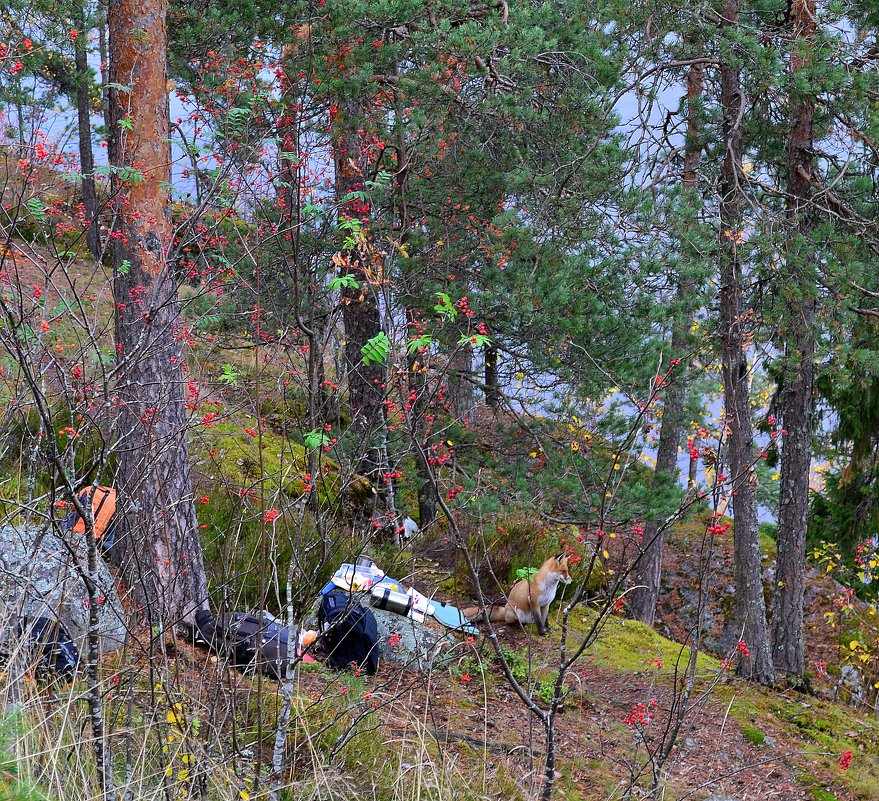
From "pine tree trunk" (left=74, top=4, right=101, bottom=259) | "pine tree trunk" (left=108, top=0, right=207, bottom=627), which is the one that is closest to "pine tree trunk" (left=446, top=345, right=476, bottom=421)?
"pine tree trunk" (left=108, top=0, right=207, bottom=627)

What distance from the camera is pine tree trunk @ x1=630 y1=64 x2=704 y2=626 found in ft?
21.5

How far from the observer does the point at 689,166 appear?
9.01m

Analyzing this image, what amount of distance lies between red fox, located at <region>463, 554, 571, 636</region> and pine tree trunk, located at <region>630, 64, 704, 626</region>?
2.03 feet

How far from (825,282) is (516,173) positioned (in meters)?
2.30

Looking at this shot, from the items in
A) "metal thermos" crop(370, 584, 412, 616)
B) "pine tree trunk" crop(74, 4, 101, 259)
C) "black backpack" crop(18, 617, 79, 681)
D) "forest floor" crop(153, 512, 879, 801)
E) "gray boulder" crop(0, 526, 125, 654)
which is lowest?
"forest floor" crop(153, 512, 879, 801)

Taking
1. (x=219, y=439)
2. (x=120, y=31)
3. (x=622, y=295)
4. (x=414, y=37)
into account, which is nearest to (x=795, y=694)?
(x=622, y=295)

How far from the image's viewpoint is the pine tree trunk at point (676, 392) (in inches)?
258

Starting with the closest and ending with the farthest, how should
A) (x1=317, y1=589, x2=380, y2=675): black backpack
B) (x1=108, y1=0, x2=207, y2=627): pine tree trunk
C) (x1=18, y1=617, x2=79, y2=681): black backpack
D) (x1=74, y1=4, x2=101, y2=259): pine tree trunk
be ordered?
1. (x1=18, y1=617, x2=79, y2=681): black backpack
2. (x1=317, y1=589, x2=380, y2=675): black backpack
3. (x1=108, y1=0, x2=207, y2=627): pine tree trunk
4. (x1=74, y1=4, x2=101, y2=259): pine tree trunk

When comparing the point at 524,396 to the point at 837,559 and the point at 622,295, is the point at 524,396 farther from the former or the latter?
the point at 837,559

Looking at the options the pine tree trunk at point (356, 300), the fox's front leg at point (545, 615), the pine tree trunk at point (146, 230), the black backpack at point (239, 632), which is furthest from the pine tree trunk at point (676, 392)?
the pine tree trunk at point (146, 230)

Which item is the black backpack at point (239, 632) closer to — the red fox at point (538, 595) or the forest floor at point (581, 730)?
the forest floor at point (581, 730)

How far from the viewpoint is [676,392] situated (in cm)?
711

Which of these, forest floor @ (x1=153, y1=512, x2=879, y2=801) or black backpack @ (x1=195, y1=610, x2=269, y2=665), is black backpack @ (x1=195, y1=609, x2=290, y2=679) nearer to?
black backpack @ (x1=195, y1=610, x2=269, y2=665)

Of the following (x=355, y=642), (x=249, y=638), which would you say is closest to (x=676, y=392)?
(x=355, y=642)
